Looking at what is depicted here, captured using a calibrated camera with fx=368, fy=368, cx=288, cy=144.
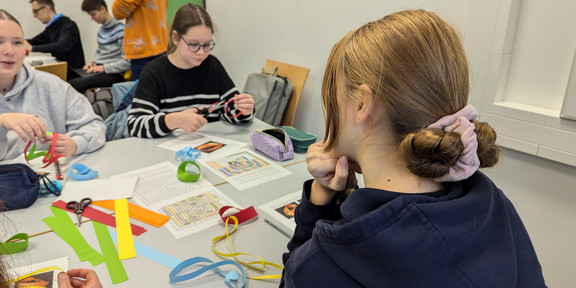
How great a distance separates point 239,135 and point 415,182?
135 centimetres

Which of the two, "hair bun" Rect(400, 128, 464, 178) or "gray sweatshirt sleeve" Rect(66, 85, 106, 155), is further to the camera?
"gray sweatshirt sleeve" Rect(66, 85, 106, 155)

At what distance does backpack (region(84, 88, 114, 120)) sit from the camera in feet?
7.97

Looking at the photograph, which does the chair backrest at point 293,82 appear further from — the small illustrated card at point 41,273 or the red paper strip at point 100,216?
the small illustrated card at point 41,273

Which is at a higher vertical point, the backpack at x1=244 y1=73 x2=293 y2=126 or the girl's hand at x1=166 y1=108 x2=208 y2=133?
the girl's hand at x1=166 y1=108 x2=208 y2=133

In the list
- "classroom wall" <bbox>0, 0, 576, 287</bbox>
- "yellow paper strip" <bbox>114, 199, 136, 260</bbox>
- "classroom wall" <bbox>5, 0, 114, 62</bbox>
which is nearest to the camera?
"yellow paper strip" <bbox>114, 199, 136, 260</bbox>

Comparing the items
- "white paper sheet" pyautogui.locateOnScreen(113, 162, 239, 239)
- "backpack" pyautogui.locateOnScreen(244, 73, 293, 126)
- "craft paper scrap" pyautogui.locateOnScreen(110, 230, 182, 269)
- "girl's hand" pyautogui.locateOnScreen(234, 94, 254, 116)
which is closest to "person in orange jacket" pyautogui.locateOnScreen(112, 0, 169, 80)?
"backpack" pyautogui.locateOnScreen(244, 73, 293, 126)

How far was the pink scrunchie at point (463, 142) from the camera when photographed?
25.1 inches

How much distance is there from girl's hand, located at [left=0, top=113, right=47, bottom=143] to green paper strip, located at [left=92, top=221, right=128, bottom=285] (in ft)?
1.84

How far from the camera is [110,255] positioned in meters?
1.01

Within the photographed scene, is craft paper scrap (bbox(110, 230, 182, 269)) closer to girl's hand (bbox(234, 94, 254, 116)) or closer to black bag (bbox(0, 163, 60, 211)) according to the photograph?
black bag (bbox(0, 163, 60, 211))

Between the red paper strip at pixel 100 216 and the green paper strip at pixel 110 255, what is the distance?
2 cm

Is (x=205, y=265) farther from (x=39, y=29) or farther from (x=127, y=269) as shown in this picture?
(x=39, y=29)

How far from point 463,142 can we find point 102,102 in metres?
2.41

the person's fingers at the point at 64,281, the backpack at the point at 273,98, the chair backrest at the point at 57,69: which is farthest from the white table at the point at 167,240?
the chair backrest at the point at 57,69
